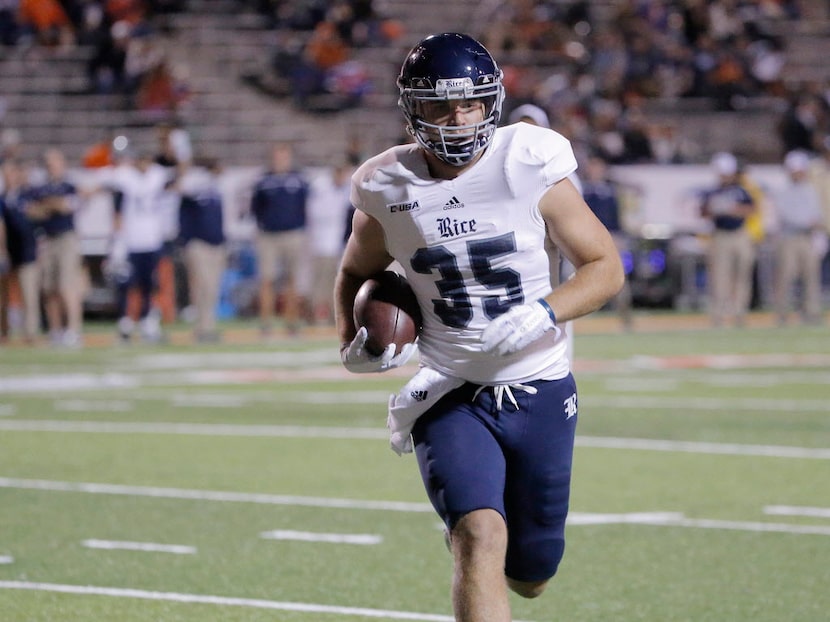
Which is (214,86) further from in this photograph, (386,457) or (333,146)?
(386,457)

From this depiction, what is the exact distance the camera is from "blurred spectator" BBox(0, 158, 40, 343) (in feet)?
60.0

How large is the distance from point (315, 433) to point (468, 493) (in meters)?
6.50

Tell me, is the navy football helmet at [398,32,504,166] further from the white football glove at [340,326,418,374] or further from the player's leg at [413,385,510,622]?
the player's leg at [413,385,510,622]

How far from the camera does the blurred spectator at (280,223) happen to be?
18.9 m

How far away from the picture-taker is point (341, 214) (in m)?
19.9

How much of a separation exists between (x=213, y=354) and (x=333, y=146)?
30.0 ft

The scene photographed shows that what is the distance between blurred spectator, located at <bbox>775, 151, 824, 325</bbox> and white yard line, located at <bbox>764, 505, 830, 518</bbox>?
43.2 feet

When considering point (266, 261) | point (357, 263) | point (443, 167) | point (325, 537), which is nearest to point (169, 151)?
point (266, 261)

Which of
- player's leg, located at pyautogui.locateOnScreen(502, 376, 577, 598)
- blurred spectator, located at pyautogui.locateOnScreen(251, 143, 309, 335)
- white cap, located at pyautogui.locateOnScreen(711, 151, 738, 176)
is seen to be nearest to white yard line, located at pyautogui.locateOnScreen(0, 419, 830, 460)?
player's leg, located at pyautogui.locateOnScreen(502, 376, 577, 598)

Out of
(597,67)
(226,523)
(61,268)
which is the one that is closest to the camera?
(226,523)

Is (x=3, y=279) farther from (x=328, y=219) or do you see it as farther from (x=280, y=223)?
(x=328, y=219)

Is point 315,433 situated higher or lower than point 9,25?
lower

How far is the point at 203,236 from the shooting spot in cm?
1848

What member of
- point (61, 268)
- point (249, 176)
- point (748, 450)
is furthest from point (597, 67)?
point (748, 450)
